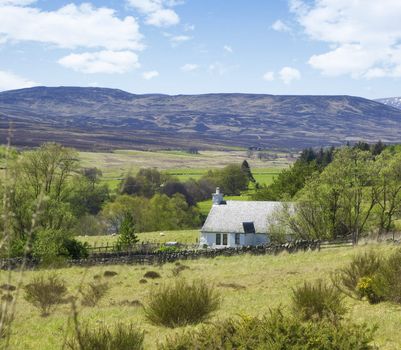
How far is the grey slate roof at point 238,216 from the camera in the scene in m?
56.7

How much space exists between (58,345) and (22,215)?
33.8m

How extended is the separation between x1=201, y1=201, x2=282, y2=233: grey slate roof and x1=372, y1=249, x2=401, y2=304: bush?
1646 inches

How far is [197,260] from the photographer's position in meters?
42.1

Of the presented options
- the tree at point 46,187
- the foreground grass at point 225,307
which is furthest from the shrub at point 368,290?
the tree at point 46,187

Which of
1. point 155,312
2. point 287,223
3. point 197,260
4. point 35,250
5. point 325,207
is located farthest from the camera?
point 287,223

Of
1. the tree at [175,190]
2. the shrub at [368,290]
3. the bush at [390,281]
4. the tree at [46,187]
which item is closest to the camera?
the bush at [390,281]

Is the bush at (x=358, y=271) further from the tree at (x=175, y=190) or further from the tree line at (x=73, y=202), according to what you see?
the tree at (x=175, y=190)

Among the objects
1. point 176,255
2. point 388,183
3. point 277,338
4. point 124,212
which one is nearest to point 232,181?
point 124,212

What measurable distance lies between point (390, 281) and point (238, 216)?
4404cm

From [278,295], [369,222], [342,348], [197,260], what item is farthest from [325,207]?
[342,348]

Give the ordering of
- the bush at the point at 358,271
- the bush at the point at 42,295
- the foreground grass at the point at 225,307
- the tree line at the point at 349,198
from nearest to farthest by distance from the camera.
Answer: the foreground grass at the point at 225,307, the bush at the point at 358,271, the bush at the point at 42,295, the tree line at the point at 349,198

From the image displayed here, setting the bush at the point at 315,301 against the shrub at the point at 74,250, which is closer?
the bush at the point at 315,301

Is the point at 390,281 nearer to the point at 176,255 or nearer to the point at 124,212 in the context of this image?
the point at 176,255

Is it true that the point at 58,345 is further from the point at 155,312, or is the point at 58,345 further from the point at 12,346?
the point at 155,312
